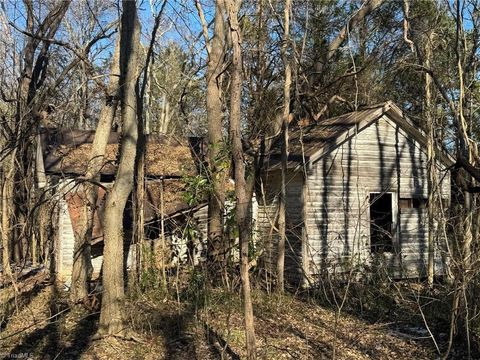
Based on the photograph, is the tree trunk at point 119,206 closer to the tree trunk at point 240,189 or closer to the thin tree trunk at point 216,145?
the thin tree trunk at point 216,145

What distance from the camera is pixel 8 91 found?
19688mm

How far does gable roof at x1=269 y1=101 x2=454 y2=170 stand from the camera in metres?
13.1

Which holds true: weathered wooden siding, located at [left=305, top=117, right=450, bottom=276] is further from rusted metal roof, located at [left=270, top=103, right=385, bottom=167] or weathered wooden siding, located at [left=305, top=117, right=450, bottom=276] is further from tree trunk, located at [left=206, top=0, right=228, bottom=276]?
tree trunk, located at [left=206, top=0, right=228, bottom=276]

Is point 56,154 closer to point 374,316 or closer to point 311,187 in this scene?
point 311,187

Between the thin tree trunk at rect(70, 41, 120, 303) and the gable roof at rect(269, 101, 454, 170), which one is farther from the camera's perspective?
the gable roof at rect(269, 101, 454, 170)

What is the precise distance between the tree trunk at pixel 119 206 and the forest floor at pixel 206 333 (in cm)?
39

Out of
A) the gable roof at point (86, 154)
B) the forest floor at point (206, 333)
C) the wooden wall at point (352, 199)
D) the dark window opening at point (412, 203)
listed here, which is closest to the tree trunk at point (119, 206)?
the forest floor at point (206, 333)

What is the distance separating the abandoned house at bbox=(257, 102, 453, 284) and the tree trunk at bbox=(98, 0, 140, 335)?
5420 mm

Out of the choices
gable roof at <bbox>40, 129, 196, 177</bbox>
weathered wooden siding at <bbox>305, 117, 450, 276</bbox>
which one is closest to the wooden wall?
weathered wooden siding at <bbox>305, 117, 450, 276</bbox>

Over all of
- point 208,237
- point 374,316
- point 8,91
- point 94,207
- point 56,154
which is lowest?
point 374,316

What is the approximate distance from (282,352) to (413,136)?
900 centimetres

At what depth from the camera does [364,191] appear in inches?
545

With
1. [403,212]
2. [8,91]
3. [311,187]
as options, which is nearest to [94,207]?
[311,187]

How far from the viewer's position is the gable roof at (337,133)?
13.1 metres
